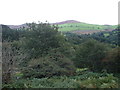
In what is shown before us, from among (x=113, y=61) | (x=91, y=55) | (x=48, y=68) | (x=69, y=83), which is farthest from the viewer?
(x=91, y=55)

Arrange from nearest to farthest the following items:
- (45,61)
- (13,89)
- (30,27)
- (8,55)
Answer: (13,89), (8,55), (45,61), (30,27)

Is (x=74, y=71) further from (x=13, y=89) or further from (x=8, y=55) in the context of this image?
(x=13, y=89)

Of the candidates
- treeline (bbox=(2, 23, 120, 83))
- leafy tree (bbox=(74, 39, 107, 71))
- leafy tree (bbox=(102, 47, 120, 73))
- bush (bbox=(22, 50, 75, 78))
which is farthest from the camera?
leafy tree (bbox=(74, 39, 107, 71))

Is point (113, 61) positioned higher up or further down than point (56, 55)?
further down

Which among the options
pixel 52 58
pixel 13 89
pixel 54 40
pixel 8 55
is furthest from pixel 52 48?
pixel 13 89

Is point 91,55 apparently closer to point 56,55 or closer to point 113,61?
point 113,61

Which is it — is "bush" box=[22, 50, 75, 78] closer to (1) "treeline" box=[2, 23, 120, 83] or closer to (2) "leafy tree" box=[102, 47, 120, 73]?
(1) "treeline" box=[2, 23, 120, 83]

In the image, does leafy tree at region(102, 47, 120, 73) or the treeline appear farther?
leafy tree at region(102, 47, 120, 73)

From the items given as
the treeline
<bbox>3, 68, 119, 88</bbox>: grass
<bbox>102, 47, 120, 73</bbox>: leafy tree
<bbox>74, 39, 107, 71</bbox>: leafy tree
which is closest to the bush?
the treeline

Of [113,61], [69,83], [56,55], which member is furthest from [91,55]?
[69,83]

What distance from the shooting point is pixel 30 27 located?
24.3 m

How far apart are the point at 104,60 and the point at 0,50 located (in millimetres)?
11151

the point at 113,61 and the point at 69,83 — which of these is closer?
the point at 69,83

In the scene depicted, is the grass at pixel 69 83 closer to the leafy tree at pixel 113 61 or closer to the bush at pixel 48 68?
the bush at pixel 48 68
